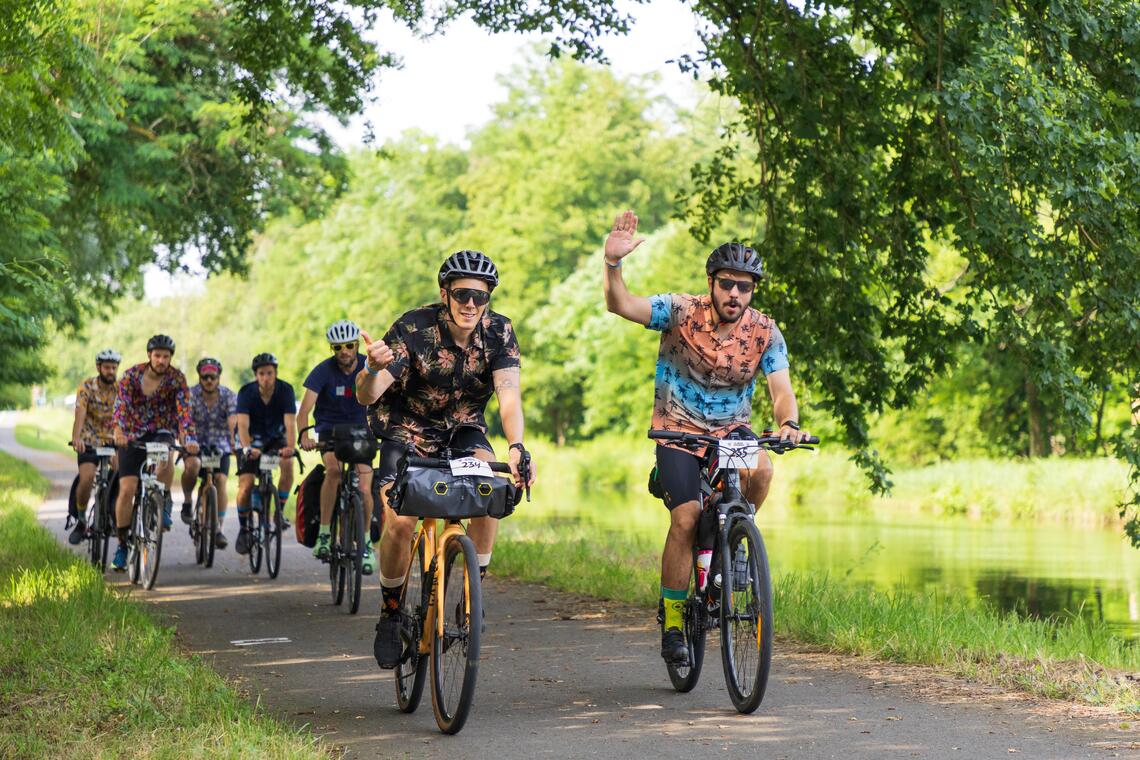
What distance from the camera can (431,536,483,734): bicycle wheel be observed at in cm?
609

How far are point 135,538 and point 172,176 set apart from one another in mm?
13938

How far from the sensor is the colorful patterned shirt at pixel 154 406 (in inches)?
493

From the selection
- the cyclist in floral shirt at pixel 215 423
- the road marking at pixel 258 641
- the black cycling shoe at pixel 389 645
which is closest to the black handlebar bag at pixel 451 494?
the black cycling shoe at pixel 389 645

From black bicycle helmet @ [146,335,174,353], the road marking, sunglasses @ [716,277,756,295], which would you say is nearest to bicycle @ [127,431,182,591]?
black bicycle helmet @ [146,335,174,353]

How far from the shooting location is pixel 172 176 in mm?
25375

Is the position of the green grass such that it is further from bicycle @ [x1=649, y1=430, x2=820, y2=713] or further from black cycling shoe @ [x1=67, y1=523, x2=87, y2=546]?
black cycling shoe @ [x1=67, y1=523, x2=87, y2=546]

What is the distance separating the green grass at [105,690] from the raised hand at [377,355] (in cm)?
150

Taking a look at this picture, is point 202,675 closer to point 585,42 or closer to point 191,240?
point 585,42

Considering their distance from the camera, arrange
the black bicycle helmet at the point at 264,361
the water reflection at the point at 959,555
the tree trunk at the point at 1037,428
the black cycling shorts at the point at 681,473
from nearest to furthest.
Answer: the black cycling shorts at the point at 681,473, the black bicycle helmet at the point at 264,361, the water reflection at the point at 959,555, the tree trunk at the point at 1037,428

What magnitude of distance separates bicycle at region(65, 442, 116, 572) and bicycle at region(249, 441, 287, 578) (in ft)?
4.04

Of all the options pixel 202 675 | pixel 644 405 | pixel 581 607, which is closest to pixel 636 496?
pixel 644 405

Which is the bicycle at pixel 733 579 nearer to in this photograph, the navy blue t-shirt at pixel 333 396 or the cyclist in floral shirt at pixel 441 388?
the cyclist in floral shirt at pixel 441 388

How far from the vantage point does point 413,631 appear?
670 cm

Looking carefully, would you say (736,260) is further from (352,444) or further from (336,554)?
(336,554)
